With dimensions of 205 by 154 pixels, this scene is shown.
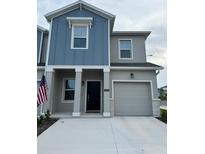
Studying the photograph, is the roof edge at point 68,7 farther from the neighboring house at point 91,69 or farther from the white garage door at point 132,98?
the white garage door at point 132,98

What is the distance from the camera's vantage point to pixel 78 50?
996cm

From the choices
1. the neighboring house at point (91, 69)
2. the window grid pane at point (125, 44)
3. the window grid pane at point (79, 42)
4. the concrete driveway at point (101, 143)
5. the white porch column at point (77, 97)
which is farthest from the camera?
the window grid pane at point (125, 44)

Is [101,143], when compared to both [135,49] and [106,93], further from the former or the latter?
[135,49]

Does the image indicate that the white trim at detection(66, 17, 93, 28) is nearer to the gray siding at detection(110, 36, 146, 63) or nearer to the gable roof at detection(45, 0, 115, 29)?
the gable roof at detection(45, 0, 115, 29)

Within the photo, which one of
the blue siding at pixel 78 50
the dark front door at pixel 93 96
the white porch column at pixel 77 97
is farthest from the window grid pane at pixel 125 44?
the white porch column at pixel 77 97

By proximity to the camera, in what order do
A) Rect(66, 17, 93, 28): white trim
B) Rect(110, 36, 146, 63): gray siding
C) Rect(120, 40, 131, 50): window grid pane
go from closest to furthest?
Rect(66, 17, 93, 28): white trim < Rect(110, 36, 146, 63): gray siding < Rect(120, 40, 131, 50): window grid pane

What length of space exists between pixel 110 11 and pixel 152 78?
537cm

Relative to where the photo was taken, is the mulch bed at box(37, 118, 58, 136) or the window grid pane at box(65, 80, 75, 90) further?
the window grid pane at box(65, 80, 75, 90)

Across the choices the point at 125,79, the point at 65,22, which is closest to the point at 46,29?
the point at 65,22

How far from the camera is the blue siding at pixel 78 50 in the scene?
32.2 ft

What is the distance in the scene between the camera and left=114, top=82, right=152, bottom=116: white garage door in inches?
399

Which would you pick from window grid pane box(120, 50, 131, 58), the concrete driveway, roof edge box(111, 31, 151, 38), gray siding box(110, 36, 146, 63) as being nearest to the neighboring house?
roof edge box(111, 31, 151, 38)

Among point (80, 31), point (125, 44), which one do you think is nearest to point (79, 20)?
point (80, 31)
